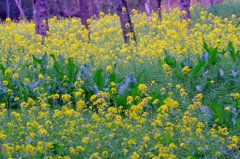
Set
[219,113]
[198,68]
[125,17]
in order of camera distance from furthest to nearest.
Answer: [125,17], [198,68], [219,113]

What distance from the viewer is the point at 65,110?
5.59 meters

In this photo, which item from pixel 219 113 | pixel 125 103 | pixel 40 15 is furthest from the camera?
pixel 40 15

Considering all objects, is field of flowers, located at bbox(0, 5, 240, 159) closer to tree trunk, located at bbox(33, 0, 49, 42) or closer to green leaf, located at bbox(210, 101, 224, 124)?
green leaf, located at bbox(210, 101, 224, 124)

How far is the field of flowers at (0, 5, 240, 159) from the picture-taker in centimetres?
471

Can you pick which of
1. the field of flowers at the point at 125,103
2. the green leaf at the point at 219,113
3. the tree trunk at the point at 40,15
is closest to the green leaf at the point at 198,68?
the field of flowers at the point at 125,103

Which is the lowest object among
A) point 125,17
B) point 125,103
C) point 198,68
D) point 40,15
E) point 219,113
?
point 219,113

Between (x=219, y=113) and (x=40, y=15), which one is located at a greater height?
(x=40, y=15)

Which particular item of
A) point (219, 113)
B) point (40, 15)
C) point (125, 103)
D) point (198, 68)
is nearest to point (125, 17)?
point (40, 15)

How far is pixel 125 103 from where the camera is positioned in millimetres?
6285

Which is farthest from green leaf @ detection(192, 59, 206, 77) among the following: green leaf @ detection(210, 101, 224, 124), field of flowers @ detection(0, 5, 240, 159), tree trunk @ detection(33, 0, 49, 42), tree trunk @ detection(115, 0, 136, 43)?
tree trunk @ detection(33, 0, 49, 42)

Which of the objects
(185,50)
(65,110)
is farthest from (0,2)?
(65,110)

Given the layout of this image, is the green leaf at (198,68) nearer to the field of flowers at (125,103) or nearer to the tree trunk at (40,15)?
the field of flowers at (125,103)

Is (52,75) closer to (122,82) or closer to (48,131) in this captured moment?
(122,82)

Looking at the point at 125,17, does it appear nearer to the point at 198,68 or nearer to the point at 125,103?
the point at 198,68
